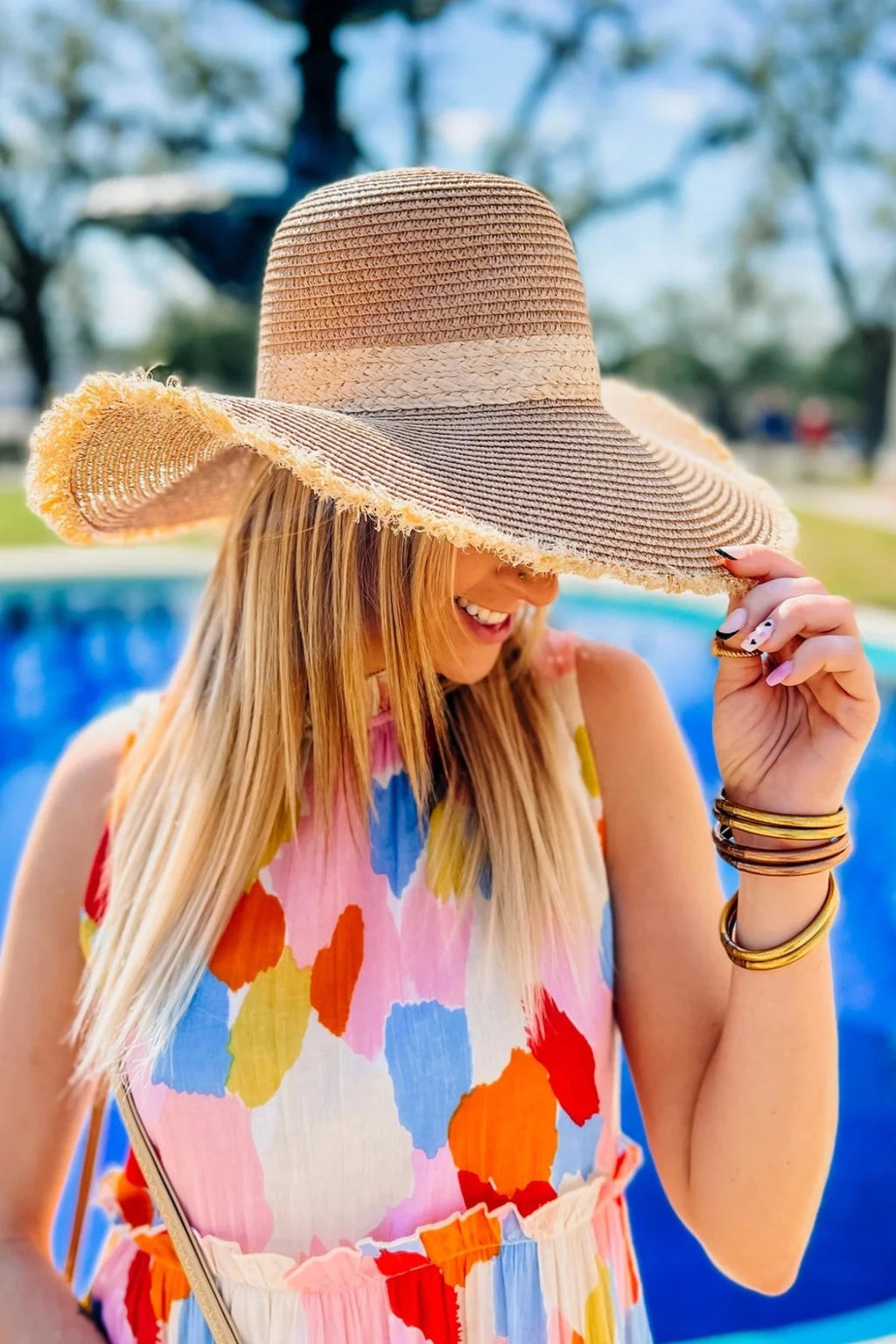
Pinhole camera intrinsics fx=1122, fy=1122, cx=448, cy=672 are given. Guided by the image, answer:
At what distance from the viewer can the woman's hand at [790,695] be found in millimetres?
957

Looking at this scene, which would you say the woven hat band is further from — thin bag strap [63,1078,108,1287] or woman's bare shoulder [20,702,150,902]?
thin bag strap [63,1078,108,1287]

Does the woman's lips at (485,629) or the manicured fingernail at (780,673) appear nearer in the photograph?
the manicured fingernail at (780,673)

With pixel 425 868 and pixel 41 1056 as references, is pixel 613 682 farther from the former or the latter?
pixel 41 1056

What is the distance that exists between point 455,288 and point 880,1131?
278cm

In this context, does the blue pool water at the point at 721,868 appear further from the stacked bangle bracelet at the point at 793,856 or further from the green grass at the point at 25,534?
the green grass at the point at 25,534

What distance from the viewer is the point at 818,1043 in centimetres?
102

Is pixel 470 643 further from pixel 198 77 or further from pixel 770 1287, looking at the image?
pixel 198 77

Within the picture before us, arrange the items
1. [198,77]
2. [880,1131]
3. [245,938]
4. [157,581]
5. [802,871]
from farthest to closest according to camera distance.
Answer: [198,77]
[157,581]
[880,1131]
[245,938]
[802,871]

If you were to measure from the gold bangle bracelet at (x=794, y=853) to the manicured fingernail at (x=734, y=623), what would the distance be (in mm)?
194

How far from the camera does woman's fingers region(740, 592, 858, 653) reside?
3.13 ft

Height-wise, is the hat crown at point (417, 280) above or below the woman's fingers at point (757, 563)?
above

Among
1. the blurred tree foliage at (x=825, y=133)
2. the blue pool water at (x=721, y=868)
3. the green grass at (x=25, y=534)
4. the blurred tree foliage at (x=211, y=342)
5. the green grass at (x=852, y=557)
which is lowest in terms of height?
the blue pool water at (x=721, y=868)

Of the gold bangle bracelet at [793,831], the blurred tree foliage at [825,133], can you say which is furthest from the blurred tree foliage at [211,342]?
the gold bangle bracelet at [793,831]

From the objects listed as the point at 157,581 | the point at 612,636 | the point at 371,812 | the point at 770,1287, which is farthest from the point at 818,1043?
the point at 157,581
